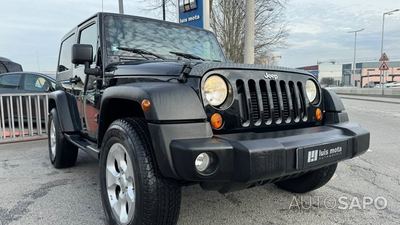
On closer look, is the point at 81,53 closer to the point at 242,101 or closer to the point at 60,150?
the point at 242,101

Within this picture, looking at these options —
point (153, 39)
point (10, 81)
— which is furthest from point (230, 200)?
point (10, 81)

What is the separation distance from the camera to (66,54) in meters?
4.46

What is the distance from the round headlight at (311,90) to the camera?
2.69 m

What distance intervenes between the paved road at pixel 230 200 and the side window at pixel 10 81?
13.4 ft

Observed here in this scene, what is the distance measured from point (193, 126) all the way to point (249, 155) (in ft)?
1.29

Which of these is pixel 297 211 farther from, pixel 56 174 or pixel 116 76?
pixel 56 174

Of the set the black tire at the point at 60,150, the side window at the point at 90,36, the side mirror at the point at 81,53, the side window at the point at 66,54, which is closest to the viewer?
the side mirror at the point at 81,53

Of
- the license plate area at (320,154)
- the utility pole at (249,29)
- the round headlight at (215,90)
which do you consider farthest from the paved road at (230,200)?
the utility pole at (249,29)

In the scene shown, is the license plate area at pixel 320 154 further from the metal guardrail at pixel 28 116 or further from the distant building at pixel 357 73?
the distant building at pixel 357 73

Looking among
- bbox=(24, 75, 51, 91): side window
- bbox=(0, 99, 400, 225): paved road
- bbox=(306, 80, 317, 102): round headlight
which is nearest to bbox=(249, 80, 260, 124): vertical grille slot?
bbox=(306, 80, 317, 102): round headlight

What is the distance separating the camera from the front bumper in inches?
69.9

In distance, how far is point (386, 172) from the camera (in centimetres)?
394

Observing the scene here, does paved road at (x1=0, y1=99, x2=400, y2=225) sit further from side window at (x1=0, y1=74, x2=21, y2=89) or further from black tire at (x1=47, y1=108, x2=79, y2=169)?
side window at (x1=0, y1=74, x2=21, y2=89)

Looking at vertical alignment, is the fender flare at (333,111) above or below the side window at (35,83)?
below
